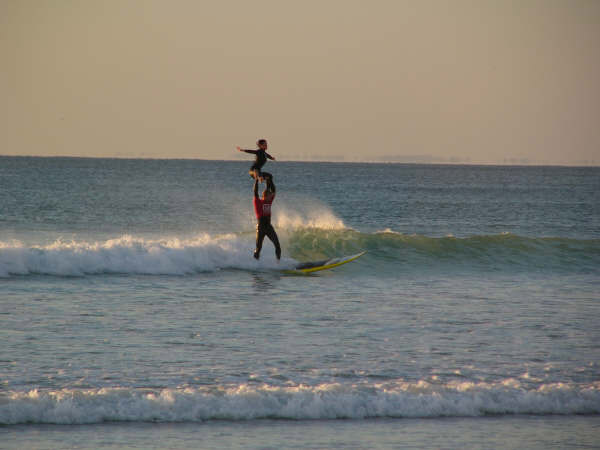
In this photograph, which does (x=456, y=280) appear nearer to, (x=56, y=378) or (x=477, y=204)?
(x=56, y=378)

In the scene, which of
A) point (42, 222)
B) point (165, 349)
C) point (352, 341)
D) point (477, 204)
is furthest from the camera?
point (477, 204)

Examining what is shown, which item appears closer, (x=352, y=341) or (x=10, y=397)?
(x=10, y=397)

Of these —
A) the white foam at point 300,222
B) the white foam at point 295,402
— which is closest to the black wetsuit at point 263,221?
the white foam at point 300,222

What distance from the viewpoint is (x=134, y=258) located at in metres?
20.0

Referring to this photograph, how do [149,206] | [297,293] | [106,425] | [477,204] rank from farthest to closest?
[477,204] < [149,206] < [297,293] < [106,425]

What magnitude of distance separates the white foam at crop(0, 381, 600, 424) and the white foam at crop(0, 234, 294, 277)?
1016cm

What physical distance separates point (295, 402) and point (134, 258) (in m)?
11.7

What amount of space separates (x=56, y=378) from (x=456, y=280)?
12034 millimetres

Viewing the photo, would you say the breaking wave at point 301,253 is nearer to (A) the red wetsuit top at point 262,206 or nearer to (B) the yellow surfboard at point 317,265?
(B) the yellow surfboard at point 317,265

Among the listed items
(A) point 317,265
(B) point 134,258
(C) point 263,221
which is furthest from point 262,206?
(B) point 134,258

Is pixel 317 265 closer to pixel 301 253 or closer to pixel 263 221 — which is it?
pixel 263 221

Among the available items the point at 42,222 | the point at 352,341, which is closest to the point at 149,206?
the point at 42,222

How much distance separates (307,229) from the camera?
82.3 feet

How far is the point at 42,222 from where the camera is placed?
39406 mm
